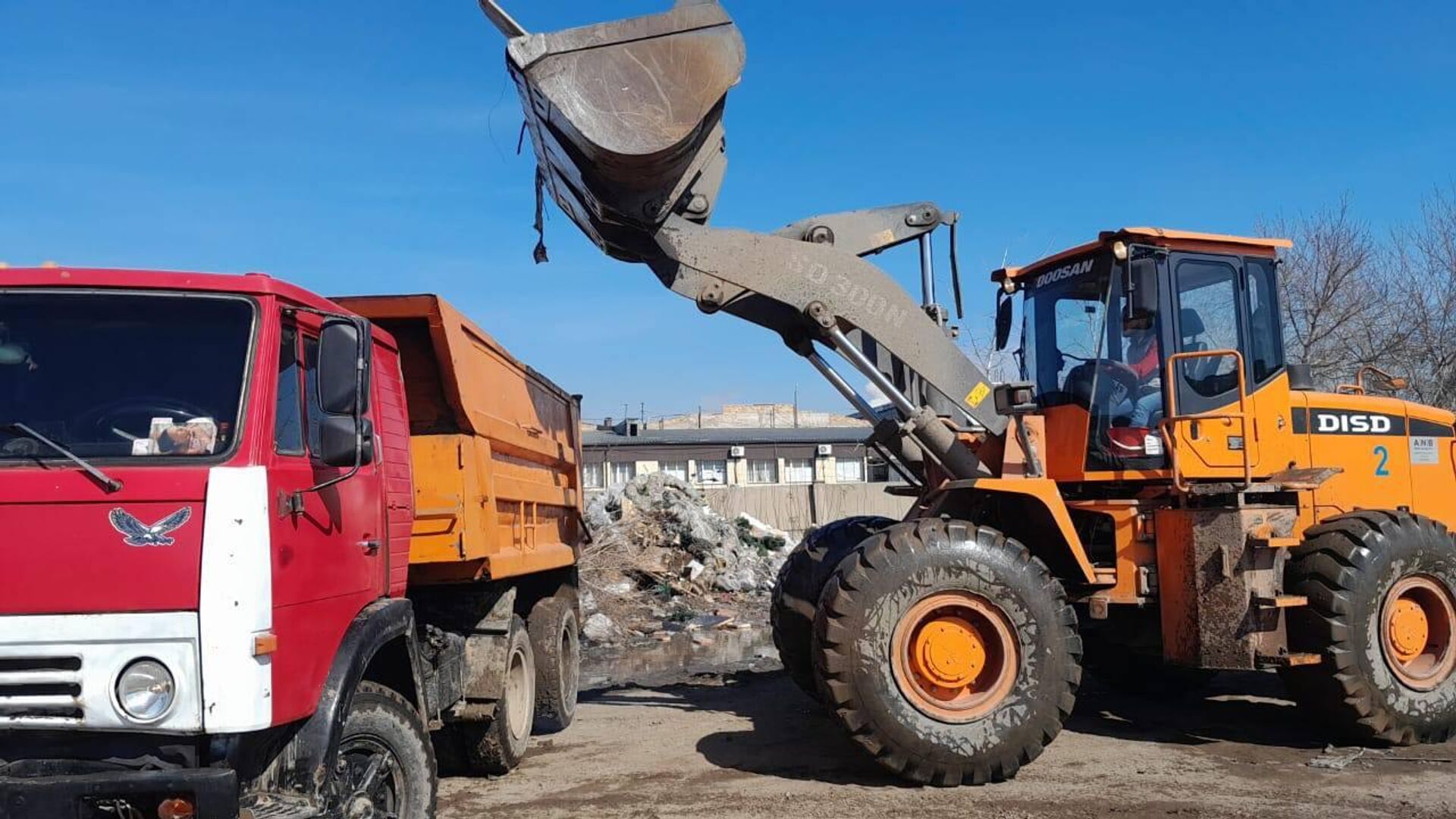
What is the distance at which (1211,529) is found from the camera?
291 inches

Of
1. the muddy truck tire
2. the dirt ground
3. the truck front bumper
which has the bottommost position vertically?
the dirt ground

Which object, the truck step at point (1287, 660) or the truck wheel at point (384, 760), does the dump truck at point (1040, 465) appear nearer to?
the truck step at point (1287, 660)

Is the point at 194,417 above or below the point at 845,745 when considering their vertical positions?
above

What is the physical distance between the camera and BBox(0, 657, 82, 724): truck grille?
11.5ft

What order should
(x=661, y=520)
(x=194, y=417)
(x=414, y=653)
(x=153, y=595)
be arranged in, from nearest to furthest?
(x=153, y=595) < (x=194, y=417) < (x=414, y=653) < (x=661, y=520)

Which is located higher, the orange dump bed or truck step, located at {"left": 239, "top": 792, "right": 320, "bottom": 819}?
the orange dump bed

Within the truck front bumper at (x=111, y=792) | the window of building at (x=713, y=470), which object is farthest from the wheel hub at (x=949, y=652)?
the window of building at (x=713, y=470)

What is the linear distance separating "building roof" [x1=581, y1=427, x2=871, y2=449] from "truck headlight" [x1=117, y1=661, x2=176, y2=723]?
123ft

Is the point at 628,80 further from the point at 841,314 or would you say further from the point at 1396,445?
the point at 1396,445

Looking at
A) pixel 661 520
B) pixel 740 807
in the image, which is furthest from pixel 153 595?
pixel 661 520

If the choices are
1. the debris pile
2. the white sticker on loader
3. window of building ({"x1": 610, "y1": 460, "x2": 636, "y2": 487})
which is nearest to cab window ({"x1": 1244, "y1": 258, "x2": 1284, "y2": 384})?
the white sticker on loader

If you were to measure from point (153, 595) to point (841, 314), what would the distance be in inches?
197

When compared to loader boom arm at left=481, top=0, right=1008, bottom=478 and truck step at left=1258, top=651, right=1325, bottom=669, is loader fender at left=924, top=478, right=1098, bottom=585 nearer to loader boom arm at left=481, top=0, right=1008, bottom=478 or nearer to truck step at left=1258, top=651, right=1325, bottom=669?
loader boom arm at left=481, top=0, right=1008, bottom=478

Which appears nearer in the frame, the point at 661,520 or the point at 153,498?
the point at 153,498
